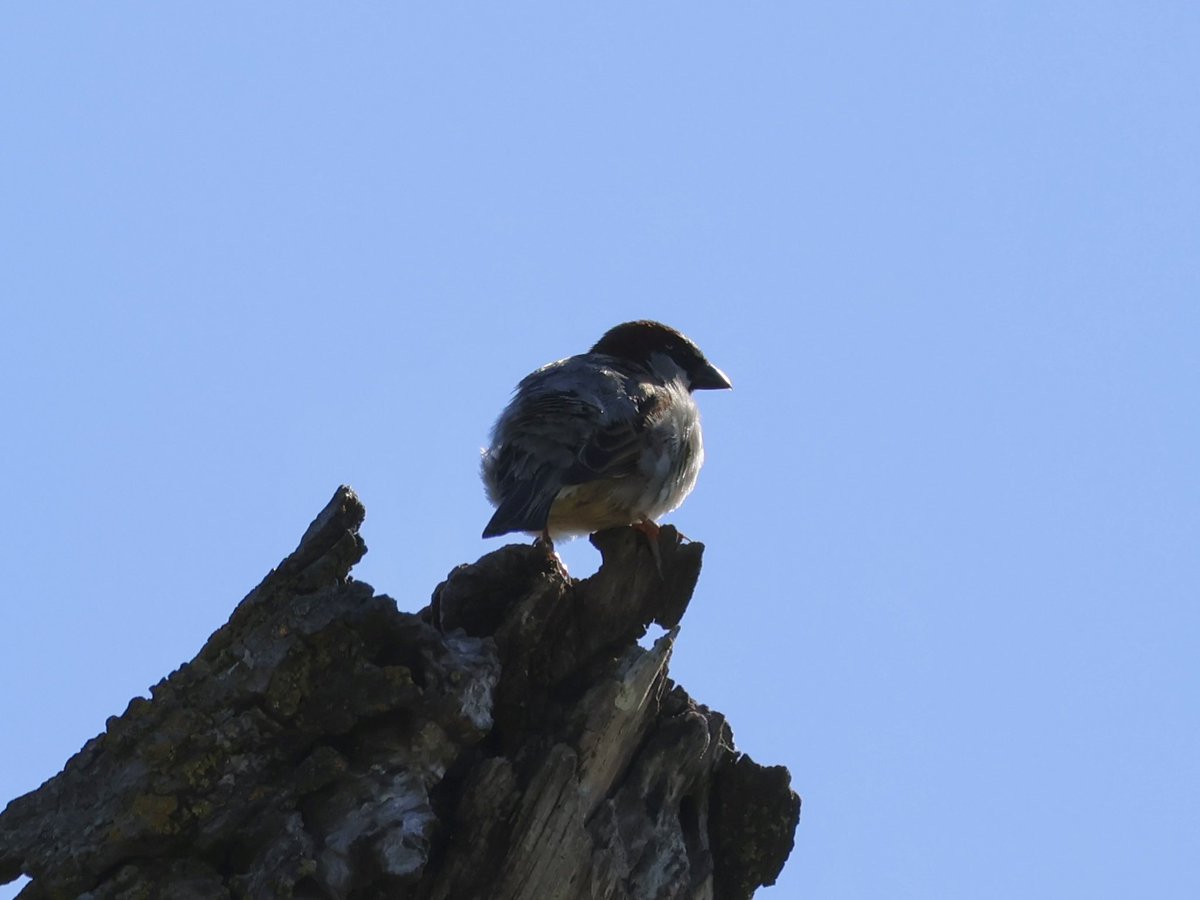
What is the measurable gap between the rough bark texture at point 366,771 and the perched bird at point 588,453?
4.16 ft

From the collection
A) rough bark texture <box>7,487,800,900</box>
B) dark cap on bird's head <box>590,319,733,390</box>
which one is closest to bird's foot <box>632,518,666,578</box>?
rough bark texture <box>7,487,800,900</box>

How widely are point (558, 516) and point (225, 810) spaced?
3.03 meters

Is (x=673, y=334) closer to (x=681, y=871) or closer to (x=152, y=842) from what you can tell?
(x=681, y=871)

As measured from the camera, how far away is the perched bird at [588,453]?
7152 mm

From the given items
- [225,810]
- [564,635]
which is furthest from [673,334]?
[225,810]

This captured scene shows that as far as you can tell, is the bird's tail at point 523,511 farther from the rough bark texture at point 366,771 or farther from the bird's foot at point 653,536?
the rough bark texture at point 366,771

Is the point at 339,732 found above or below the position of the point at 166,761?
above

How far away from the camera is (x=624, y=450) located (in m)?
7.34

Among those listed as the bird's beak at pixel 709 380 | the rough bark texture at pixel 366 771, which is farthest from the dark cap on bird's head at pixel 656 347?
the rough bark texture at pixel 366 771

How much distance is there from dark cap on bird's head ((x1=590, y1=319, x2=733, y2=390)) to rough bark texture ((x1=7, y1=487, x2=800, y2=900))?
3796mm

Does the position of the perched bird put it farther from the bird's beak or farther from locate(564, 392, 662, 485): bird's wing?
the bird's beak

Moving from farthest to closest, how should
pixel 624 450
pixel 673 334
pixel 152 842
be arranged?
pixel 673 334, pixel 624 450, pixel 152 842

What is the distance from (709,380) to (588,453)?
2.49 meters

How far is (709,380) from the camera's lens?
9.56 meters
